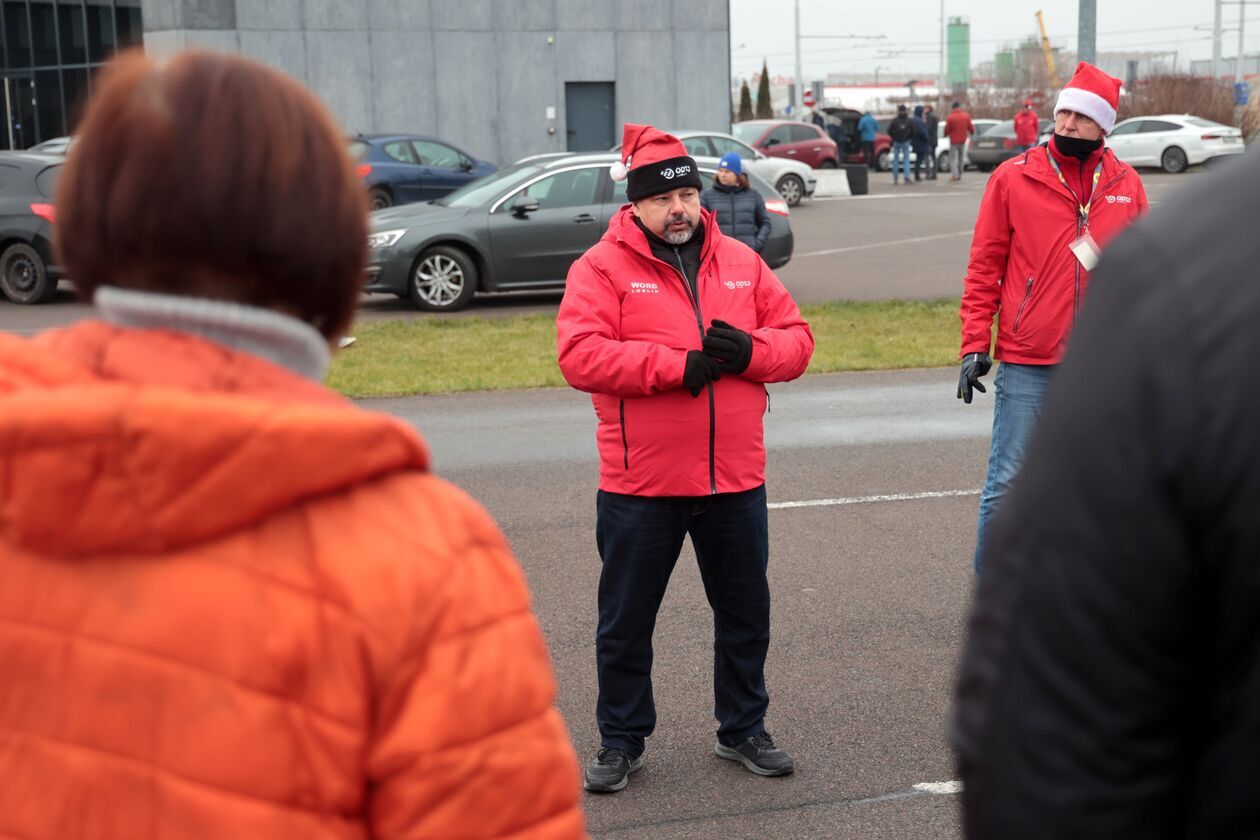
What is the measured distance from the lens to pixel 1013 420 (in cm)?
577

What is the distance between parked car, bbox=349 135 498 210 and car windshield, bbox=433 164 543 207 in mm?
8258

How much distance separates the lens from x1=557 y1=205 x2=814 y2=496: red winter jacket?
455 cm

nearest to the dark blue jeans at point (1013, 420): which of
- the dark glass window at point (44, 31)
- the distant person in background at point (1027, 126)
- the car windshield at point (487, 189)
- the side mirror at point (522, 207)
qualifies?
the side mirror at point (522, 207)

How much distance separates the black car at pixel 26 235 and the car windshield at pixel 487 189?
4.36 metres

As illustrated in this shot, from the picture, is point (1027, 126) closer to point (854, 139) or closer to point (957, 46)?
point (854, 139)

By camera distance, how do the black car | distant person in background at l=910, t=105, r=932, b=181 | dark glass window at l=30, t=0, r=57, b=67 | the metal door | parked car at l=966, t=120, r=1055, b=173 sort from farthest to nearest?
parked car at l=966, t=120, r=1055, b=173
distant person in background at l=910, t=105, r=932, b=181
dark glass window at l=30, t=0, r=57, b=67
the metal door
the black car

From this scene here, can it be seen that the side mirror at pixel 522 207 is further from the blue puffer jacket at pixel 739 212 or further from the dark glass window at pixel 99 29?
the dark glass window at pixel 99 29

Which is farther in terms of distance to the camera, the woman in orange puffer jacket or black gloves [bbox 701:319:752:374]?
black gloves [bbox 701:319:752:374]

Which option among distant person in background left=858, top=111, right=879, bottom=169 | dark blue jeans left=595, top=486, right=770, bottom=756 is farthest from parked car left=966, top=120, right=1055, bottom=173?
dark blue jeans left=595, top=486, right=770, bottom=756

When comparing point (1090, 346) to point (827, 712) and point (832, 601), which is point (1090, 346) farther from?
point (832, 601)

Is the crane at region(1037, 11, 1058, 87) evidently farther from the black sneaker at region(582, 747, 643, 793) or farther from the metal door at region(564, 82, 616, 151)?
the black sneaker at region(582, 747, 643, 793)

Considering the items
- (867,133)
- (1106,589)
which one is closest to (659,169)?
(1106,589)

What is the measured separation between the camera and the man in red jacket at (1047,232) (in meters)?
5.71

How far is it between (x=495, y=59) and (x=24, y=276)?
721 inches
